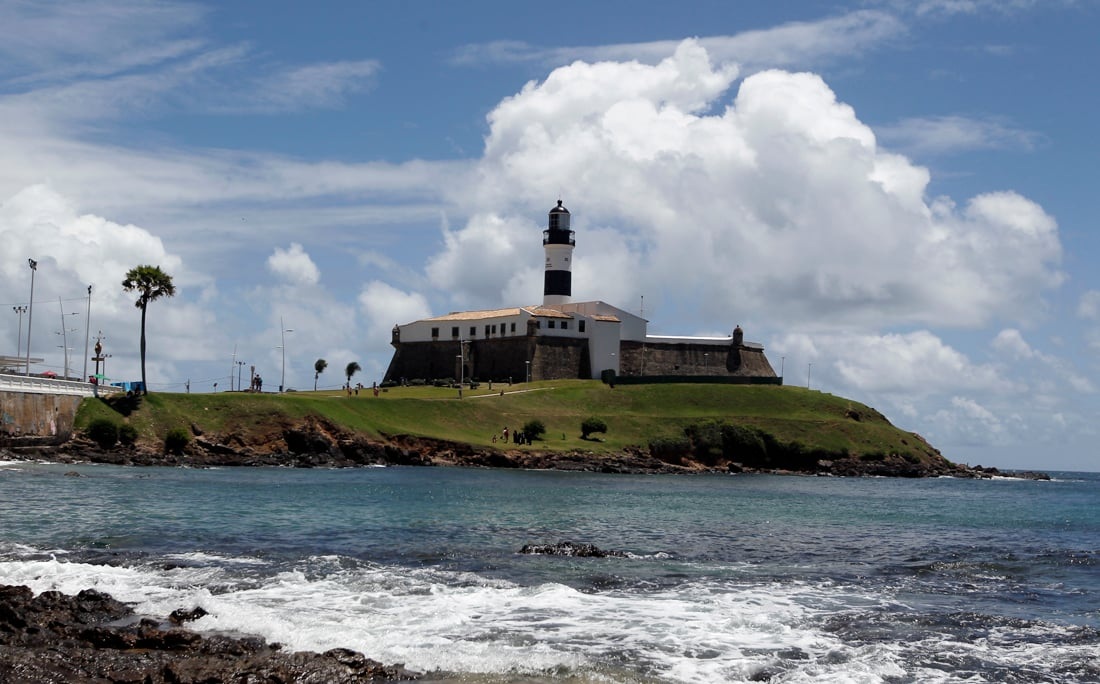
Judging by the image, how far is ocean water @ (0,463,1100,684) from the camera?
18.8 metres

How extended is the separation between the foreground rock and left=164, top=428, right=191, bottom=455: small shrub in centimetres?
6132

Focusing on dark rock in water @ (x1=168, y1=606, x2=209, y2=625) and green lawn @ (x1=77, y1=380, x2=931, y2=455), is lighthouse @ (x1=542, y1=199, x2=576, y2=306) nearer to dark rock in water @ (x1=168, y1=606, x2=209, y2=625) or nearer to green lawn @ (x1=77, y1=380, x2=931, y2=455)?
green lawn @ (x1=77, y1=380, x2=931, y2=455)

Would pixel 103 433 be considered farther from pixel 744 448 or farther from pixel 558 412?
pixel 744 448

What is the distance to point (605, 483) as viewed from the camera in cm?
7275

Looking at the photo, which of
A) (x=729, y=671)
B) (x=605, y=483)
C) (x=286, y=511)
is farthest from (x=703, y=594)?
(x=605, y=483)

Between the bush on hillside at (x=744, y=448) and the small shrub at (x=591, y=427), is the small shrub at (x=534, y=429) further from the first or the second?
the bush on hillside at (x=744, y=448)

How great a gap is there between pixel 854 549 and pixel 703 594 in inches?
501

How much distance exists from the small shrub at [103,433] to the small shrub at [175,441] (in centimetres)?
363

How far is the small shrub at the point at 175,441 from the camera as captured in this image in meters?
79.1

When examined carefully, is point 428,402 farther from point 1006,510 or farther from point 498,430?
point 1006,510

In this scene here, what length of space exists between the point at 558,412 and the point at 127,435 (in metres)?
42.8

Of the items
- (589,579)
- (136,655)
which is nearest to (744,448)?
(589,579)

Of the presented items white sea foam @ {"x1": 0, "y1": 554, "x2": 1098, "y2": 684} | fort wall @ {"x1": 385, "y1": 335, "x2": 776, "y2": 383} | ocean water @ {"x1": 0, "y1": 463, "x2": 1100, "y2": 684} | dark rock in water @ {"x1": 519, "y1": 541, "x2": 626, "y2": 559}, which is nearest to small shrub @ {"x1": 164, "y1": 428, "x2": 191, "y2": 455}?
ocean water @ {"x1": 0, "y1": 463, "x2": 1100, "y2": 684}

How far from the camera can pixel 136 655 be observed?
16.9 meters
